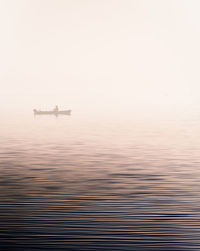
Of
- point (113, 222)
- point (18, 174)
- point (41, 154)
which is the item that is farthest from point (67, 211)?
point (41, 154)

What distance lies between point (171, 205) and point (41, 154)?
2426 cm

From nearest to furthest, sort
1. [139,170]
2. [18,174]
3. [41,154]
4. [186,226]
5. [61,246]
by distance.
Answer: [61,246] < [186,226] < [18,174] < [139,170] < [41,154]

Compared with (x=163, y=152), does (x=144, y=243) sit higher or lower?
lower

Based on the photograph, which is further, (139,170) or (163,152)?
Answer: (163,152)

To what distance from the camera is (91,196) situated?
25.3m

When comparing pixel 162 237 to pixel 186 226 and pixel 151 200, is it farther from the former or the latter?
pixel 151 200

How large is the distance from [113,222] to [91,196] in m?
5.34

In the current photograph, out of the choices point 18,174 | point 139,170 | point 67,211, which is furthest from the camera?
point 139,170

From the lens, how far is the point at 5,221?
20266 millimetres

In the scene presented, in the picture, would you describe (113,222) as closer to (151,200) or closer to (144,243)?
(144,243)

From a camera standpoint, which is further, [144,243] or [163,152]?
[163,152]

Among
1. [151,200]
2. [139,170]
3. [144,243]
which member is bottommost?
[144,243]

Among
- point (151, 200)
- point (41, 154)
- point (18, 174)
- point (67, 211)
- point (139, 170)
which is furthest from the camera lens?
point (41, 154)

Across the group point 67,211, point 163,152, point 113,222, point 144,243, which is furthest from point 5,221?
point 163,152
